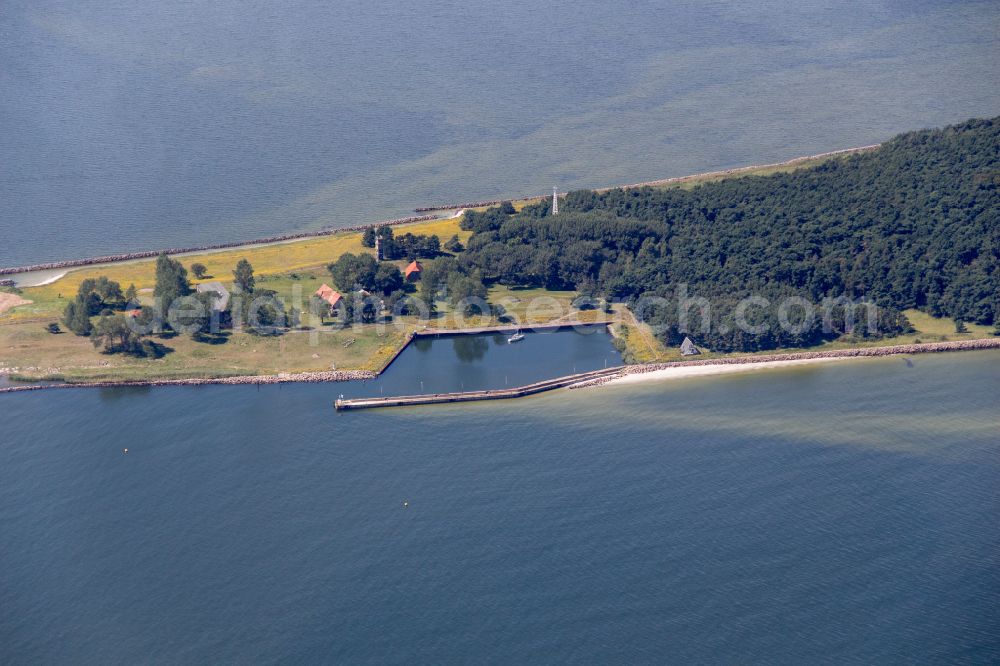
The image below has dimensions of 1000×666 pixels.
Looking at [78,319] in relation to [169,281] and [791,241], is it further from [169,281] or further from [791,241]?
[791,241]

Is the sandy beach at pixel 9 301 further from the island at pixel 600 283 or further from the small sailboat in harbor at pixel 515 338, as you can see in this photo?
the small sailboat in harbor at pixel 515 338

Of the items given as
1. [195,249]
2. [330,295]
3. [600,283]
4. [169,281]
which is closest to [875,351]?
[600,283]

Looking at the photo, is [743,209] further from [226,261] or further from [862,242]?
[226,261]

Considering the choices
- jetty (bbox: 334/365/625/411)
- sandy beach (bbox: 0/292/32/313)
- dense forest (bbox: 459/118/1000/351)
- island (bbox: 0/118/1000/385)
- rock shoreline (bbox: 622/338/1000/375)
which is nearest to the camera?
jetty (bbox: 334/365/625/411)

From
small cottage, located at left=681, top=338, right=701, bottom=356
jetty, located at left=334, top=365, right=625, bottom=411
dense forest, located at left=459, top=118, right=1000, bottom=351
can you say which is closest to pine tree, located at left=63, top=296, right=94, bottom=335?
jetty, located at left=334, top=365, right=625, bottom=411

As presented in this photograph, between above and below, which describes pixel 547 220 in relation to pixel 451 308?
above

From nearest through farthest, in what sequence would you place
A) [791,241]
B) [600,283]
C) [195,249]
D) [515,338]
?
1. [515,338]
2. [600,283]
3. [791,241]
4. [195,249]

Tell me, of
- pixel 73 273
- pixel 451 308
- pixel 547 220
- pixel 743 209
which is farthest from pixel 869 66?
pixel 73 273

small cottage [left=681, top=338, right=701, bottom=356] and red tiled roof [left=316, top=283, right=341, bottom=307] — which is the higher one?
red tiled roof [left=316, top=283, right=341, bottom=307]

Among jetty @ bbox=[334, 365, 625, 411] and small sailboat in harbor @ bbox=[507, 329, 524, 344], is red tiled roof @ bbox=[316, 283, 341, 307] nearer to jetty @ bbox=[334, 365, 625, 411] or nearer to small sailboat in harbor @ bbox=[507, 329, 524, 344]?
small sailboat in harbor @ bbox=[507, 329, 524, 344]
